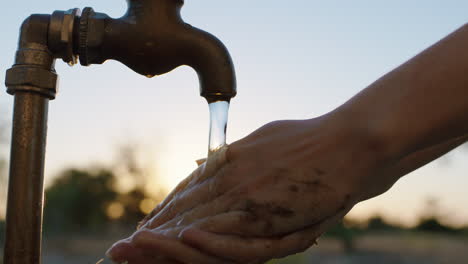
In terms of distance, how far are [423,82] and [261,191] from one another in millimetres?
232

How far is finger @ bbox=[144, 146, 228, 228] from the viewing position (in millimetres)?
705

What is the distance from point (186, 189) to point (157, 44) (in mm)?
230

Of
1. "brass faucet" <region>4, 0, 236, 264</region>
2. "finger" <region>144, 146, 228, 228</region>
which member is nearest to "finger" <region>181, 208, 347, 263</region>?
"finger" <region>144, 146, 228, 228</region>

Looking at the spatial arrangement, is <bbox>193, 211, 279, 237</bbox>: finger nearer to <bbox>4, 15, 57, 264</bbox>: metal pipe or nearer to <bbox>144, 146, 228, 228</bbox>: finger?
<bbox>144, 146, 228, 228</bbox>: finger

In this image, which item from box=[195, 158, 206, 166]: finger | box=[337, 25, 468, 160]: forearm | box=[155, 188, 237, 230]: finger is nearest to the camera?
box=[337, 25, 468, 160]: forearm

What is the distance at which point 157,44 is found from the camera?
2.40ft

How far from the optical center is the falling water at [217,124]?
728 mm

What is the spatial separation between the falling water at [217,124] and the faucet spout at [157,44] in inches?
0.5

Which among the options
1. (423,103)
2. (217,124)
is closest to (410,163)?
(423,103)

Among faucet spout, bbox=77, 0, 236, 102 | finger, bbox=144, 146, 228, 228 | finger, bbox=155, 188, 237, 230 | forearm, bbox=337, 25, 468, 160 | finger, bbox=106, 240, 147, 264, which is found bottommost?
finger, bbox=106, 240, 147, 264

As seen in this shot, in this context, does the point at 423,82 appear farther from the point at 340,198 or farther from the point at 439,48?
the point at 340,198

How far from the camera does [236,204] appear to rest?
631 millimetres

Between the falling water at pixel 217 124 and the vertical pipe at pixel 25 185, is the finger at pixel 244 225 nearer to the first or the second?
the falling water at pixel 217 124

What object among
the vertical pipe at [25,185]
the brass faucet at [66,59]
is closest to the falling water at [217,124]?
the brass faucet at [66,59]
